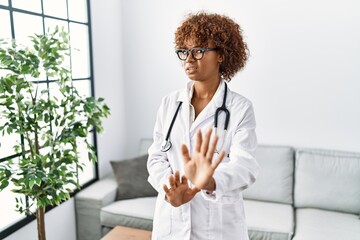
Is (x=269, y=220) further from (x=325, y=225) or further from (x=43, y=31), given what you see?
(x=43, y=31)

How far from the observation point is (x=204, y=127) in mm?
1329

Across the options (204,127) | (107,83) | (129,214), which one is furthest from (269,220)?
(107,83)

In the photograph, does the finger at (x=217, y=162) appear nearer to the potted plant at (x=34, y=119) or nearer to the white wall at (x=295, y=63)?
the potted plant at (x=34, y=119)

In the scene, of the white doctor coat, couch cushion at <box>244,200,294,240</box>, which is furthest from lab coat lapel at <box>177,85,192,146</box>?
couch cushion at <box>244,200,294,240</box>

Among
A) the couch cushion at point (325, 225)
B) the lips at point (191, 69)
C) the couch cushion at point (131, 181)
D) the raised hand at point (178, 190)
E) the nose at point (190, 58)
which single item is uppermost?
the nose at point (190, 58)

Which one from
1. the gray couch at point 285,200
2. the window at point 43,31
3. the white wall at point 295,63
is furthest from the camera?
the white wall at point 295,63

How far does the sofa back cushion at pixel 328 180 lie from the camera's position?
2627mm

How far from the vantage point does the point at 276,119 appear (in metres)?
3.02

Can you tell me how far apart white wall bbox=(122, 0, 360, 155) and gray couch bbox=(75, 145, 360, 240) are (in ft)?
0.70

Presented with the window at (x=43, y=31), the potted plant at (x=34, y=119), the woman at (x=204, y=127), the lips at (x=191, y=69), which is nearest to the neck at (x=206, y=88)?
the woman at (x=204, y=127)

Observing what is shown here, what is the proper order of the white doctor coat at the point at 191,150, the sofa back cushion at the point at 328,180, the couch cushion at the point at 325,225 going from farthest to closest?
1. the sofa back cushion at the point at 328,180
2. the couch cushion at the point at 325,225
3. the white doctor coat at the point at 191,150

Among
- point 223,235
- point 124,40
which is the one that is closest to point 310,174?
point 223,235

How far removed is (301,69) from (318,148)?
701 mm

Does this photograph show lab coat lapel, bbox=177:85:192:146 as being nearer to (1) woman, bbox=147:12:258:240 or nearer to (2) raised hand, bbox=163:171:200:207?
(1) woman, bbox=147:12:258:240
